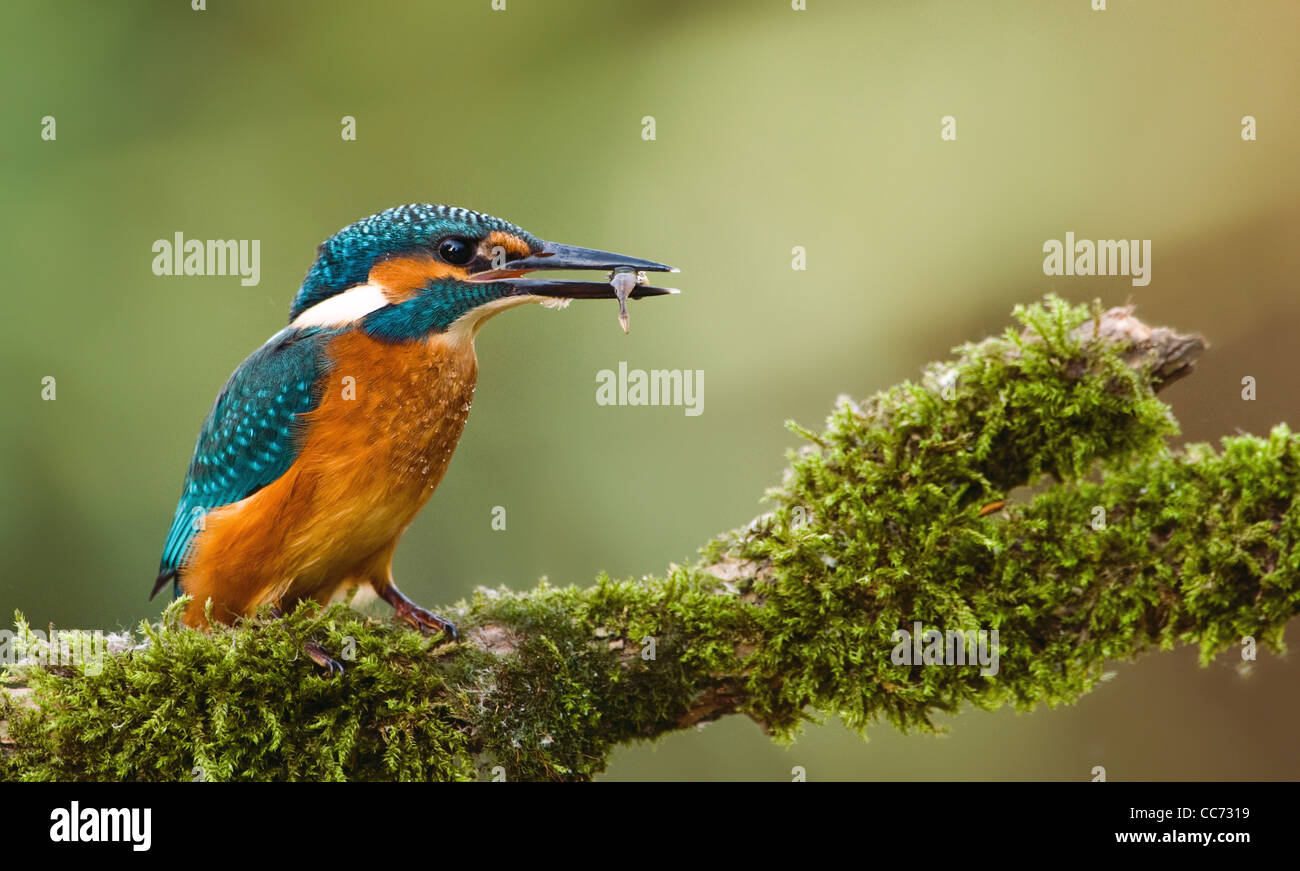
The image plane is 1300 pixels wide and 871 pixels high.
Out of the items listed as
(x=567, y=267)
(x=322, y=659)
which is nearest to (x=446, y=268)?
(x=567, y=267)

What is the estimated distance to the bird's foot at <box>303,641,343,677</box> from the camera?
208 centimetres

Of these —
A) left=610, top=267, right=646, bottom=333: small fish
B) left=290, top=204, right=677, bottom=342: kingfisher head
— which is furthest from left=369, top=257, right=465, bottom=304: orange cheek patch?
left=610, top=267, right=646, bottom=333: small fish

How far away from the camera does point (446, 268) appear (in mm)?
2594

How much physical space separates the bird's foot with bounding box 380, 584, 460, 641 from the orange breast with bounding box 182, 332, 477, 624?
0.18 metres

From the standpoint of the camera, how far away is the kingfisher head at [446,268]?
2.58 metres

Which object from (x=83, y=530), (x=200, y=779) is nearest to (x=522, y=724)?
(x=200, y=779)

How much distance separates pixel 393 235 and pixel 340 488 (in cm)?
60

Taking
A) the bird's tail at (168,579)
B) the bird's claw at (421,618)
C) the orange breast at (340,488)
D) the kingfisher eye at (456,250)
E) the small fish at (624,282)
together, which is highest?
the kingfisher eye at (456,250)

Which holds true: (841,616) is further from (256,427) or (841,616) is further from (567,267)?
(256,427)

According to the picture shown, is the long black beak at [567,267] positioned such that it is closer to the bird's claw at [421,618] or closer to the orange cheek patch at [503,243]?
the orange cheek patch at [503,243]

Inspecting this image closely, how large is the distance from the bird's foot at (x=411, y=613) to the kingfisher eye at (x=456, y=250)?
812mm

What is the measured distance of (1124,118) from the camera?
205 inches

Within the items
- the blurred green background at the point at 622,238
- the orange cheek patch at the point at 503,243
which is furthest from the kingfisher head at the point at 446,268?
the blurred green background at the point at 622,238

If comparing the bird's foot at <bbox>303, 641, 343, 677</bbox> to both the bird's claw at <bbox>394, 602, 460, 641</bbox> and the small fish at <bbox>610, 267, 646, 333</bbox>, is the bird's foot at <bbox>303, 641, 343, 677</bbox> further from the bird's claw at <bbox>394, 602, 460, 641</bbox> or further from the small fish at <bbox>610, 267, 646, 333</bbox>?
the small fish at <bbox>610, 267, 646, 333</bbox>
